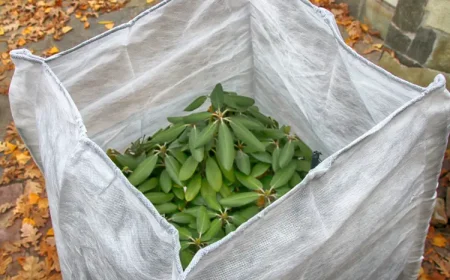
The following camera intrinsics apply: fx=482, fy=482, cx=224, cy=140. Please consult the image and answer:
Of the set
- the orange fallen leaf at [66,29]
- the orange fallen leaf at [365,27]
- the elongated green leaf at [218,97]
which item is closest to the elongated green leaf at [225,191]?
the elongated green leaf at [218,97]

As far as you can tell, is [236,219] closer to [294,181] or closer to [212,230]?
[212,230]

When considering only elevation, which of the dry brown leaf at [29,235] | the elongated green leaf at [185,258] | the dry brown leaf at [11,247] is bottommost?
the dry brown leaf at [11,247]

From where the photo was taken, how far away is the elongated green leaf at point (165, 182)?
1.20 m

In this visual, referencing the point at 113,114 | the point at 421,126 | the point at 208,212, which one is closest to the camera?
the point at 421,126

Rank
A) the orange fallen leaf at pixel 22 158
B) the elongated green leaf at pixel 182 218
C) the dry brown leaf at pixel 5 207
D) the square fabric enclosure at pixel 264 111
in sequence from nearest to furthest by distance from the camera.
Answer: the square fabric enclosure at pixel 264 111 → the elongated green leaf at pixel 182 218 → the dry brown leaf at pixel 5 207 → the orange fallen leaf at pixel 22 158

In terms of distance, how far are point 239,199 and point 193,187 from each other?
5.6 inches

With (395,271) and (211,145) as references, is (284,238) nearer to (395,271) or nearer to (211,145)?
(211,145)

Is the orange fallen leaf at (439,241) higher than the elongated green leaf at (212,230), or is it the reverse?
the elongated green leaf at (212,230)

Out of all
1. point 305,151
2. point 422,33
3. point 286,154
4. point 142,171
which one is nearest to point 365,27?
point 422,33

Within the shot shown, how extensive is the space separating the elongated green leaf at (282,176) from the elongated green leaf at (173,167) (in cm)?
23

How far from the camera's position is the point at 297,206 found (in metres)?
0.86

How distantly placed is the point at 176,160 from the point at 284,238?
460 millimetres

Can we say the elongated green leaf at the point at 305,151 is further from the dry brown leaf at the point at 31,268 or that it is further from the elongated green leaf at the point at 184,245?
the dry brown leaf at the point at 31,268

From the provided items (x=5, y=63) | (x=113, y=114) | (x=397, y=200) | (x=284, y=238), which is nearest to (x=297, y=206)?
(x=284, y=238)
